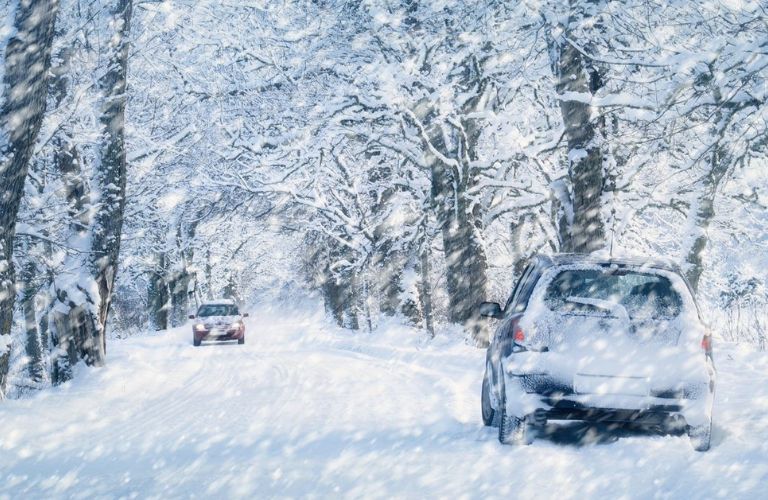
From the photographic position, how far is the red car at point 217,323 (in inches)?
1115

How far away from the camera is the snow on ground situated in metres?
5.71

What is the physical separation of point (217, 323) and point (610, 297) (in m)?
22.8

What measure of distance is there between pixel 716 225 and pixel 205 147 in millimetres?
16055

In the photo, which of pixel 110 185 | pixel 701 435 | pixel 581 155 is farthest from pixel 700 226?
pixel 110 185

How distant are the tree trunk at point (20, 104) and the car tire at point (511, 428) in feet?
20.8

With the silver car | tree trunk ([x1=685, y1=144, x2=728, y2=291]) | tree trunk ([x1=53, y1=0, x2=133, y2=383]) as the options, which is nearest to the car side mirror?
the silver car

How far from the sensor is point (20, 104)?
29.8 ft

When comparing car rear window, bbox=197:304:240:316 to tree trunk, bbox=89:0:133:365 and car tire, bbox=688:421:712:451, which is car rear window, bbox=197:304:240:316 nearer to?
tree trunk, bbox=89:0:133:365

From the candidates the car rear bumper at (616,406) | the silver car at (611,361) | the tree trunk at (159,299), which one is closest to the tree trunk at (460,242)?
the silver car at (611,361)

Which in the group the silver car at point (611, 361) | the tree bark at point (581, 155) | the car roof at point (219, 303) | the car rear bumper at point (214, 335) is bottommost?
the car rear bumper at point (214, 335)

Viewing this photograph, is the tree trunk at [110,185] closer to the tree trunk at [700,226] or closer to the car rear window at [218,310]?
the tree trunk at [700,226]

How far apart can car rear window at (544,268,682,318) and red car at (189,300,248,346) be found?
889 inches

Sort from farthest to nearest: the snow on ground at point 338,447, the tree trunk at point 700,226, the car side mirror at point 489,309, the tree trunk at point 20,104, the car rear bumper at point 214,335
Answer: the car rear bumper at point 214,335
the tree trunk at point 700,226
the tree trunk at point 20,104
the car side mirror at point 489,309
the snow on ground at point 338,447

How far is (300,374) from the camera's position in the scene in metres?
14.3
